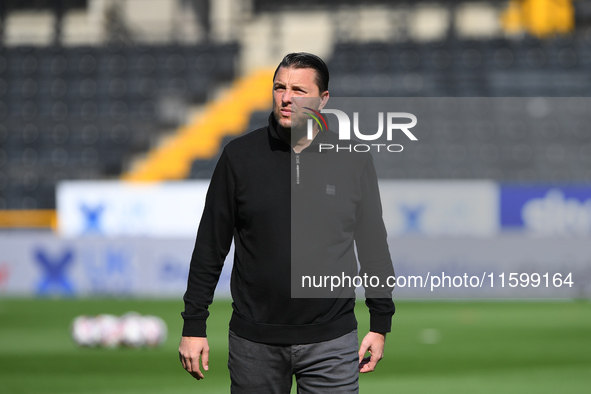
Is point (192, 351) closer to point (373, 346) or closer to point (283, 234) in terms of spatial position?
point (283, 234)

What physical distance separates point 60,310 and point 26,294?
8.51 feet

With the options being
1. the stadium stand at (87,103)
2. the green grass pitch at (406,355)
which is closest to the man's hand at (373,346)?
the green grass pitch at (406,355)

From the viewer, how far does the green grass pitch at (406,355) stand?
8.13m

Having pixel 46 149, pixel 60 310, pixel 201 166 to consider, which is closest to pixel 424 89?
pixel 201 166

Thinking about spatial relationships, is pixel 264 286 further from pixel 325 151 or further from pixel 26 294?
pixel 26 294

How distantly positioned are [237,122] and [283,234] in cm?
2171

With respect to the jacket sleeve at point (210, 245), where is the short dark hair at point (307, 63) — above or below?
above

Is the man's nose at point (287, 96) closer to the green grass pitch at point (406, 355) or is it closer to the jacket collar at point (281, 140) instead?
the jacket collar at point (281, 140)

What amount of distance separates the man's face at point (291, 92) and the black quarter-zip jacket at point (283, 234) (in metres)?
0.10

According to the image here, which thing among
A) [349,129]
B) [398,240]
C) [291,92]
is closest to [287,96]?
[291,92]

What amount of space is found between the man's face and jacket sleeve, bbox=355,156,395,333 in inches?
13.7

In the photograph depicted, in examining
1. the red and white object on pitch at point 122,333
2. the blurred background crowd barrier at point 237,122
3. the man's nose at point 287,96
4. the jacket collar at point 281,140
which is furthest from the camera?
the blurred background crowd barrier at point 237,122

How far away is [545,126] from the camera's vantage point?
2159 cm

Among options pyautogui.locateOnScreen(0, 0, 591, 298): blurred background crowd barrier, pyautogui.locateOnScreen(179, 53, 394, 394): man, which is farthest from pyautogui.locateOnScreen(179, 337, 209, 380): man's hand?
pyautogui.locateOnScreen(0, 0, 591, 298): blurred background crowd barrier
